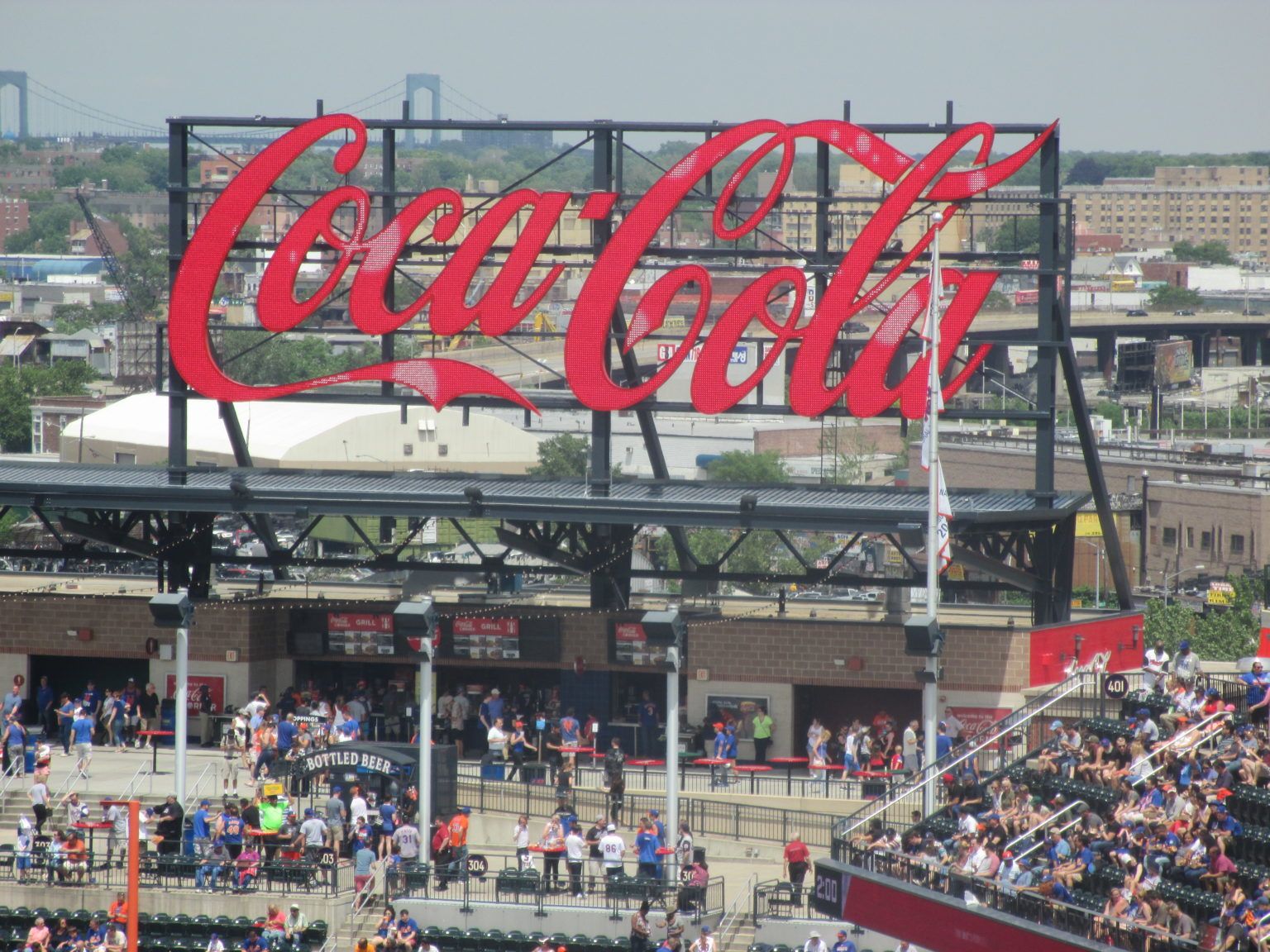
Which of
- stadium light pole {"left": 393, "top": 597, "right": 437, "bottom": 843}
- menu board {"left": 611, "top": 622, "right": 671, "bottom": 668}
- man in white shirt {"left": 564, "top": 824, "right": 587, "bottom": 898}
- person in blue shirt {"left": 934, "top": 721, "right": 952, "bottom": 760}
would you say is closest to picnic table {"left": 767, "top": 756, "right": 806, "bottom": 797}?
person in blue shirt {"left": 934, "top": 721, "right": 952, "bottom": 760}

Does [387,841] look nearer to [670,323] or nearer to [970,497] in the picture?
[970,497]

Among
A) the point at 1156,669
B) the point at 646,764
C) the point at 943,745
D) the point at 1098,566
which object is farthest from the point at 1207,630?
the point at 646,764

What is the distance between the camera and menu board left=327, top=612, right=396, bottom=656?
41844 millimetres

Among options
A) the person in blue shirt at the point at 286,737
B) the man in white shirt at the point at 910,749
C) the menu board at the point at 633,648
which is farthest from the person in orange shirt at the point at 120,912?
the man in white shirt at the point at 910,749

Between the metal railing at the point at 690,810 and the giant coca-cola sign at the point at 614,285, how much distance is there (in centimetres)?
783

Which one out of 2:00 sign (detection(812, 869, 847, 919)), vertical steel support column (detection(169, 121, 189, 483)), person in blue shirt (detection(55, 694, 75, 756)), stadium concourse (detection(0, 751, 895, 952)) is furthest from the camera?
vertical steel support column (detection(169, 121, 189, 483))

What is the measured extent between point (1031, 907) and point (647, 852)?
703 centimetres

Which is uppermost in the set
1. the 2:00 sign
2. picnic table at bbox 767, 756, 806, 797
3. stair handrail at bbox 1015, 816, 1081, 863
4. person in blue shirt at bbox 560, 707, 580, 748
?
person in blue shirt at bbox 560, 707, 580, 748

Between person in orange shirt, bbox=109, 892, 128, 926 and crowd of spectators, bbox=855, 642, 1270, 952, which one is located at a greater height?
crowd of spectators, bbox=855, 642, 1270, 952

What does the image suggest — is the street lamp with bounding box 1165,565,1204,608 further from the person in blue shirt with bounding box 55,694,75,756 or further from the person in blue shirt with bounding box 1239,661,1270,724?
the person in blue shirt with bounding box 55,694,75,756

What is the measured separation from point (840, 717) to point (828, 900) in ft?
29.8

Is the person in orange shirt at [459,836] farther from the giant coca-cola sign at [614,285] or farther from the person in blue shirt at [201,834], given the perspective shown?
the giant coca-cola sign at [614,285]

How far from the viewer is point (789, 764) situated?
126 feet

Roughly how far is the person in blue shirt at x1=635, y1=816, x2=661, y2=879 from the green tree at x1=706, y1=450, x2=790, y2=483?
7933 cm
